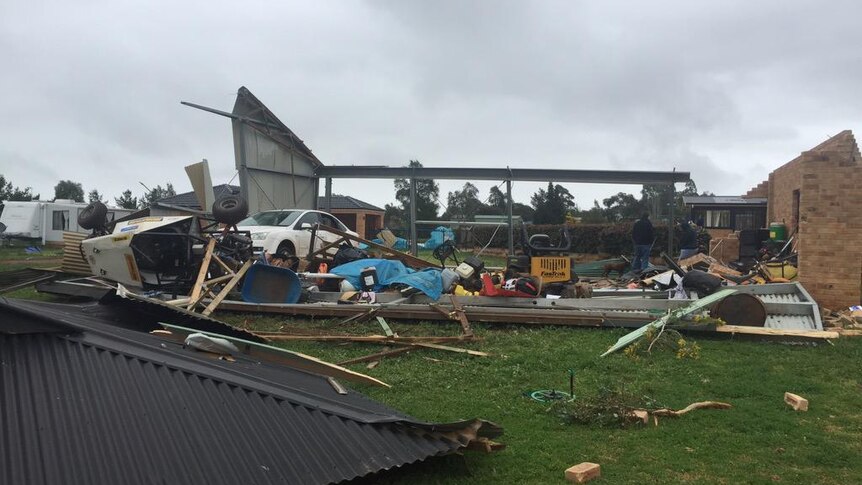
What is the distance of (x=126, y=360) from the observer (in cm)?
325

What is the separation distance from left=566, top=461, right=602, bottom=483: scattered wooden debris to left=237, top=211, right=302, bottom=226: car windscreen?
463 inches

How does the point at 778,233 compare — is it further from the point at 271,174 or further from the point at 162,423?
the point at 162,423

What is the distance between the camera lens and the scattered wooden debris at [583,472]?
3.68m

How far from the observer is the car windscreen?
1477 cm

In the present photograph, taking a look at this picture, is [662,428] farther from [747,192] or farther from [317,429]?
[747,192]

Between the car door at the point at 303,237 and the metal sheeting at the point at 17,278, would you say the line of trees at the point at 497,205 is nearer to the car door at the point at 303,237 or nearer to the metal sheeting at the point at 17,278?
the car door at the point at 303,237

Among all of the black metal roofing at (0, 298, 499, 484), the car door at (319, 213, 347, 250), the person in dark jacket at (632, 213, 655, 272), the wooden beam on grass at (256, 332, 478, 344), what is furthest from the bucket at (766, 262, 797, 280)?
the black metal roofing at (0, 298, 499, 484)

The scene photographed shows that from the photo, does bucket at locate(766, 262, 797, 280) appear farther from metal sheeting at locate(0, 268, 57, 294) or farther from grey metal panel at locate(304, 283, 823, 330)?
metal sheeting at locate(0, 268, 57, 294)

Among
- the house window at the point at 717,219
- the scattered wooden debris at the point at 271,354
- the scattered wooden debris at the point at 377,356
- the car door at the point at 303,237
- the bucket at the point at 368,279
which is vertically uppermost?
the house window at the point at 717,219


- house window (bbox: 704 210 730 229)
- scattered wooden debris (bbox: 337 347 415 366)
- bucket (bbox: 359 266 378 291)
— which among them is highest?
house window (bbox: 704 210 730 229)

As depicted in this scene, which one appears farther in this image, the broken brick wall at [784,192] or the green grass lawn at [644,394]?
the broken brick wall at [784,192]

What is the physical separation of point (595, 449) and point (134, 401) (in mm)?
2852

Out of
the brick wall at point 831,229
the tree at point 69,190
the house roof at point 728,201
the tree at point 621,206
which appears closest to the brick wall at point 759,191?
the house roof at point 728,201

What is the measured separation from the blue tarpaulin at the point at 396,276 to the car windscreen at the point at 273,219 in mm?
3543
